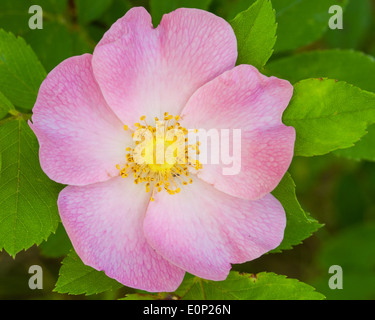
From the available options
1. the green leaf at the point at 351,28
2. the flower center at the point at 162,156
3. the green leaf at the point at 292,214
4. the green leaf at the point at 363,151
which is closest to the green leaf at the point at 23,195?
the flower center at the point at 162,156

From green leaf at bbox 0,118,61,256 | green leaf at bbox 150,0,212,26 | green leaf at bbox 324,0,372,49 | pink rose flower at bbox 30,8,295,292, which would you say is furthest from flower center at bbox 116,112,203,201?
green leaf at bbox 324,0,372,49

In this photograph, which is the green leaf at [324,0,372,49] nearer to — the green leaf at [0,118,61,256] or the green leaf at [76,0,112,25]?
the green leaf at [76,0,112,25]

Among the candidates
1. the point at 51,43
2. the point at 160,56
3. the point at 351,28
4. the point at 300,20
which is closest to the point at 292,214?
the point at 160,56

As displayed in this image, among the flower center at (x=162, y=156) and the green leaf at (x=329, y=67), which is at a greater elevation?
the green leaf at (x=329, y=67)

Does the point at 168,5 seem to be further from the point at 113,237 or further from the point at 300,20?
the point at 113,237

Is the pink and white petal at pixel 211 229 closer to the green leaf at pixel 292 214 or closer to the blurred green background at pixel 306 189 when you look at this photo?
the green leaf at pixel 292 214
